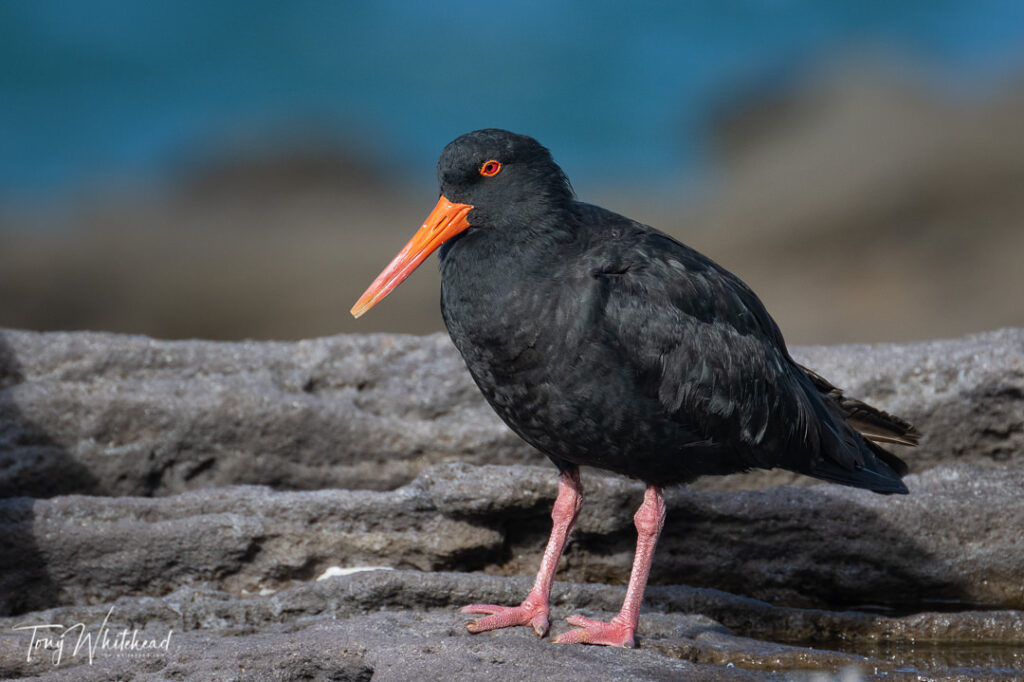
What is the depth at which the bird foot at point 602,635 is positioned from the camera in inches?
164

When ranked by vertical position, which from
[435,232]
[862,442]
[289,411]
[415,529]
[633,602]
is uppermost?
[435,232]

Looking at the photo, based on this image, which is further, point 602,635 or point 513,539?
point 513,539

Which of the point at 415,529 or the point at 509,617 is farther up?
the point at 415,529

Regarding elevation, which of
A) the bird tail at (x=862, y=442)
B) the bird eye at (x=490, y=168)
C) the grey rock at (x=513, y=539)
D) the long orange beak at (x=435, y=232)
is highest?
the bird eye at (x=490, y=168)

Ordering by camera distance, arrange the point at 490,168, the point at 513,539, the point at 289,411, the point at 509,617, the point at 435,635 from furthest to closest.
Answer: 1. the point at 289,411
2. the point at 513,539
3. the point at 490,168
4. the point at 509,617
5. the point at 435,635

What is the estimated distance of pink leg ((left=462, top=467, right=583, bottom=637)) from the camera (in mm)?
4309

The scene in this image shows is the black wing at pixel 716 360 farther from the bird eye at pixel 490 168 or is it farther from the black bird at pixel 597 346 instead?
the bird eye at pixel 490 168

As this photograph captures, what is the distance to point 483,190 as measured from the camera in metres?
4.44

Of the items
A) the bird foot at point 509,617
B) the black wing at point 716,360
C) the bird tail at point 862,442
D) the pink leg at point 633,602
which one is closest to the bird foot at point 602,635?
the pink leg at point 633,602

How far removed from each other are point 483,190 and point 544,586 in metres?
1.79

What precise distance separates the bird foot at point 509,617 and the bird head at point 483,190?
143 cm

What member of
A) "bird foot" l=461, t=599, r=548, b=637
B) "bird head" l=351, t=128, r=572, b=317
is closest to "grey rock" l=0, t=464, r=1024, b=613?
"bird foot" l=461, t=599, r=548, b=637

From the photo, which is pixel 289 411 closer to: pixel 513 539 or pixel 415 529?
pixel 415 529

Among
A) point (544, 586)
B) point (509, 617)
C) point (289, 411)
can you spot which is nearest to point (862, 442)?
point (544, 586)
